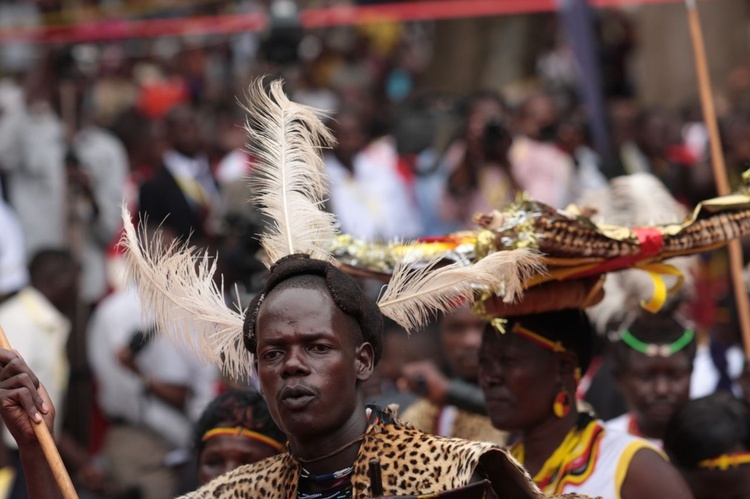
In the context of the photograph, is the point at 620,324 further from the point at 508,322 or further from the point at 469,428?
the point at 508,322

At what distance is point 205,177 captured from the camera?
1049 cm

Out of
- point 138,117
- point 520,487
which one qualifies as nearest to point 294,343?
point 520,487

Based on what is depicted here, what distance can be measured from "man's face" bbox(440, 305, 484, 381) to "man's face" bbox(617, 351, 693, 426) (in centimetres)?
79

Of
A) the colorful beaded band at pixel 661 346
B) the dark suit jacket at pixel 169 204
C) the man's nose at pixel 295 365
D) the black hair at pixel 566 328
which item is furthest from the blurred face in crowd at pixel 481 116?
the man's nose at pixel 295 365

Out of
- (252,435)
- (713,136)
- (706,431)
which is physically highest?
(713,136)

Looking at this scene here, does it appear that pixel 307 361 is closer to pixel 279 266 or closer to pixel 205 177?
pixel 279 266

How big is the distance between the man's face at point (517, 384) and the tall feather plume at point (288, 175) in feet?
3.20

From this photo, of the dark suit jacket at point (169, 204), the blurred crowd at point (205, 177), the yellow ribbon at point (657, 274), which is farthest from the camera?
the dark suit jacket at point (169, 204)

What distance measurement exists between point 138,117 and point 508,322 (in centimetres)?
776

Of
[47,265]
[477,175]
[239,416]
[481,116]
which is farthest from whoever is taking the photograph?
[481,116]

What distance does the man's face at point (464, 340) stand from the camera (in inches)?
250

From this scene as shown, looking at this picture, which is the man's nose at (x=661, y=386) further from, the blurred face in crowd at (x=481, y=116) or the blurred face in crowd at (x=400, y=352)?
the blurred face in crowd at (x=481, y=116)

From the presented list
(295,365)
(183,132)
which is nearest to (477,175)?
(183,132)

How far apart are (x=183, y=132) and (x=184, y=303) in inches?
279
